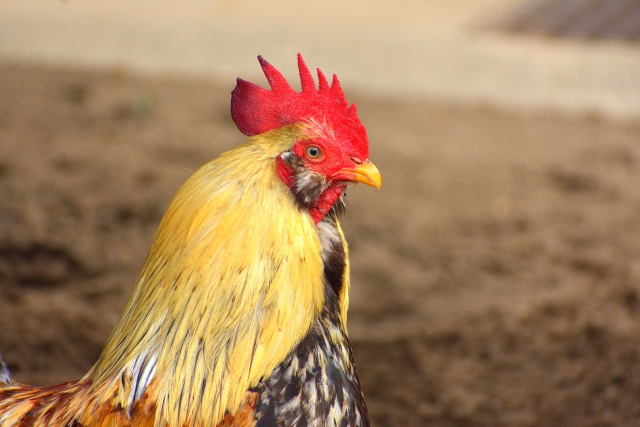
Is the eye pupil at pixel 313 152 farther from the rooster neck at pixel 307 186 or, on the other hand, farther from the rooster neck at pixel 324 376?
the rooster neck at pixel 324 376

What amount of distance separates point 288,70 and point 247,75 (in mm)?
396

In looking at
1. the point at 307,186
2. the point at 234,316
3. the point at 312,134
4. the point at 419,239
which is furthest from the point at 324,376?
the point at 419,239

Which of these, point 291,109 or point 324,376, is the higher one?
point 291,109

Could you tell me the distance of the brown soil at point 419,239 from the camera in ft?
11.4

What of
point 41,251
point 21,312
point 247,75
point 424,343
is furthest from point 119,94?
point 424,343

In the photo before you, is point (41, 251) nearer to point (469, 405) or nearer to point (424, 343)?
point (424, 343)

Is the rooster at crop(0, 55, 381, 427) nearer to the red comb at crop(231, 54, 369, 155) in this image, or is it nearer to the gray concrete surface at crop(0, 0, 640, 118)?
the red comb at crop(231, 54, 369, 155)

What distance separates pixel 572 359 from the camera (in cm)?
367

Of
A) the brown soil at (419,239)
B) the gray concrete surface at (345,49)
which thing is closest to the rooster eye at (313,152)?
the brown soil at (419,239)

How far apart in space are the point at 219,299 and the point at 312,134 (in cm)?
54

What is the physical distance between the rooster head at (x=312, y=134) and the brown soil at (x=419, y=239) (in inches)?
61.0

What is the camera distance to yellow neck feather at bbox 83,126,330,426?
1748 millimetres

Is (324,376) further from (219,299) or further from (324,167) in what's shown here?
(324,167)

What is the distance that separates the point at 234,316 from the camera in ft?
5.77
